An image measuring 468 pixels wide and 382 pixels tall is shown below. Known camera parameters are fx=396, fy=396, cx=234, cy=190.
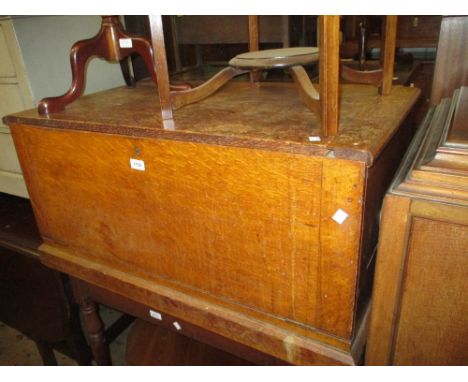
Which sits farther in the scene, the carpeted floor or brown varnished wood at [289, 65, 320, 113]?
the carpeted floor

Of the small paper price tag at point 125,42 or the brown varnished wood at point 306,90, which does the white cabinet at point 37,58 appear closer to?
the small paper price tag at point 125,42

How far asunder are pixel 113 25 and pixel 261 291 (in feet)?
2.42

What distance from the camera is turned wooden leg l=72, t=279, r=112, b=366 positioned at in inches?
46.9

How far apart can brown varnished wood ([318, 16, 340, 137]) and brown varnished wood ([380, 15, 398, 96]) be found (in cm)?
32

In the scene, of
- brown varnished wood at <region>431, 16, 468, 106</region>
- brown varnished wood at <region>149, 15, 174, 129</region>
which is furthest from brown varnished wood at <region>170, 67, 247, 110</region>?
brown varnished wood at <region>431, 16, 468, 106</region>

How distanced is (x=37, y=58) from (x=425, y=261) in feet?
3.90

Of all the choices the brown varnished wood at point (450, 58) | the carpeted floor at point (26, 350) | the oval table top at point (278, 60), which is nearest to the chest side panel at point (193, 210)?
the oval table top at point (278, 60)

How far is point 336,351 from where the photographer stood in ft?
2.34

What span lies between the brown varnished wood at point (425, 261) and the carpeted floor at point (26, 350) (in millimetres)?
1428

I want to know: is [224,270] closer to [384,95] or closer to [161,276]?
[161,276]

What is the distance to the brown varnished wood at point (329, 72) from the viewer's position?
22.0 inches

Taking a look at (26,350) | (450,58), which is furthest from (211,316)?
(26,350)

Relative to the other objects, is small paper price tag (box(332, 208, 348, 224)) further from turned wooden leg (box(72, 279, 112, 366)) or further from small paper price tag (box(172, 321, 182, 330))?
turned wooden leg (box(72, 279, 112, 366))
